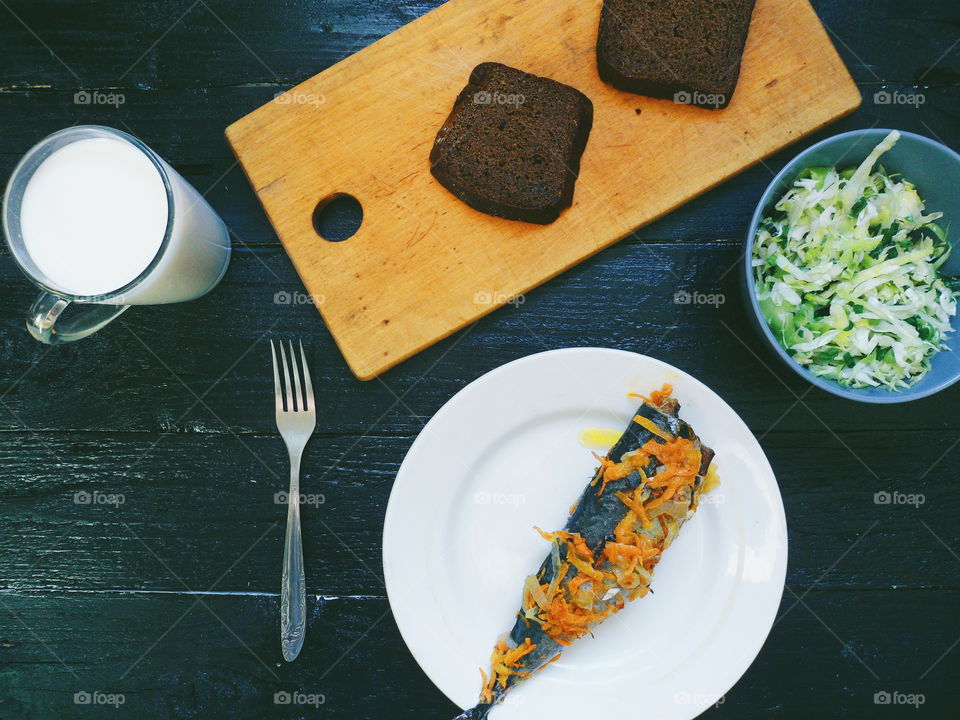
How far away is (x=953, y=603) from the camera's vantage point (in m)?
1.64

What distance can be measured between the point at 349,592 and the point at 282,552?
0.64 feet

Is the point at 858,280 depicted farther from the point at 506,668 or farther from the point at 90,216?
the point at 90,216

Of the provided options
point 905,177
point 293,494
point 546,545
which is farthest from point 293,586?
point 905,177

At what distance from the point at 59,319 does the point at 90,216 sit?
0.24m

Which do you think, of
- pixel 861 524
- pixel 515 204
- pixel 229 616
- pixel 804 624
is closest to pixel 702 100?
pixel 515 204

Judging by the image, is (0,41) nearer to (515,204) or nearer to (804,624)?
(515,204)

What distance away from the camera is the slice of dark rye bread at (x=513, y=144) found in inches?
59.2

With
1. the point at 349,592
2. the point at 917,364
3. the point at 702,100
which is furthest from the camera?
the point at 349,592

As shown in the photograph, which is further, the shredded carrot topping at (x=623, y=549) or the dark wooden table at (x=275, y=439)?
the dark wooden table at (x=275, y=439)

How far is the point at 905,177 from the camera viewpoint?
4.88 ft

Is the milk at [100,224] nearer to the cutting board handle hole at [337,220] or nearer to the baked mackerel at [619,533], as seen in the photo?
the cutting board handle hole at [337,220]

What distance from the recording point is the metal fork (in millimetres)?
1562

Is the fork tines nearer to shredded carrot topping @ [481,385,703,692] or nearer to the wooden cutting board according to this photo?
the wooden cutting board

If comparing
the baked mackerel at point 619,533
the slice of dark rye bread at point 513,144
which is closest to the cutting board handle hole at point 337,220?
the slice of dark rye bread at point 513,144
